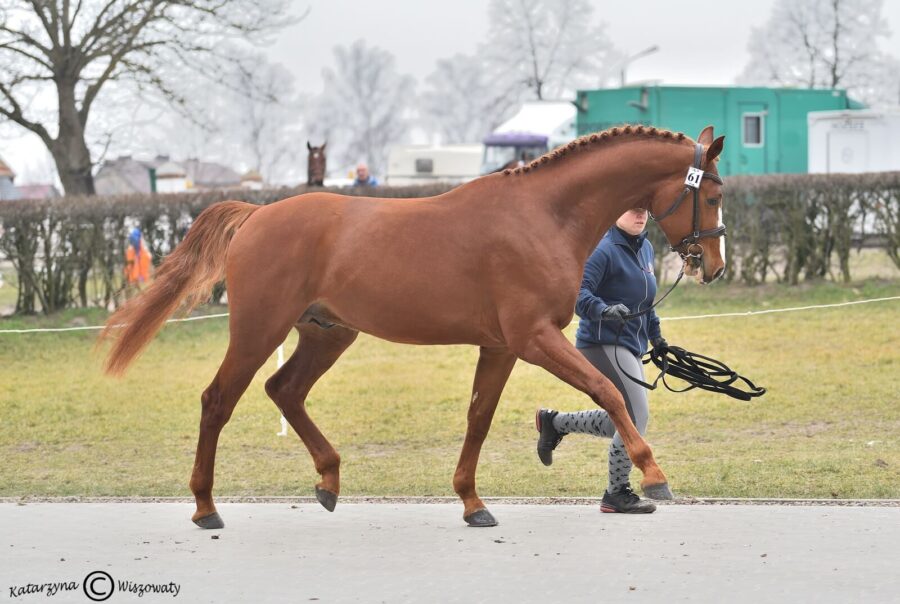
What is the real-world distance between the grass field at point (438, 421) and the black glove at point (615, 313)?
4.95 feet

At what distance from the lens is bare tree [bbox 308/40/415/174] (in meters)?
87.8

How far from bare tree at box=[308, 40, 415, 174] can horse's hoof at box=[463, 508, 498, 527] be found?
3194 inches

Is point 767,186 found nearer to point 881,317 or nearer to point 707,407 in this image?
point 881,317

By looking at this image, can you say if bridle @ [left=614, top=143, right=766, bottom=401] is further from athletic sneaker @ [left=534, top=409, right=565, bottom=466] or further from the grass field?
the grass field

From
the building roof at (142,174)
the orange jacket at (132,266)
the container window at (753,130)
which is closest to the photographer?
the orange jacket at (132,266)

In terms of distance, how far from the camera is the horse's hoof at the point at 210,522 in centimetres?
695

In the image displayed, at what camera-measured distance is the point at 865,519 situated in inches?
265

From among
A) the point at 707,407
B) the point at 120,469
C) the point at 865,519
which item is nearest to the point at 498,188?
the point at 865,519

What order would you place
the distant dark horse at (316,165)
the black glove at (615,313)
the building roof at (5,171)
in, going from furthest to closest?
the building roof at (5,171)
the distant dark horse at (316,165)
the black glove at (615,313)

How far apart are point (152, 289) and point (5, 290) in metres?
10.8

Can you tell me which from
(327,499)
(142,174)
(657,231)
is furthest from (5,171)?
(327,499)

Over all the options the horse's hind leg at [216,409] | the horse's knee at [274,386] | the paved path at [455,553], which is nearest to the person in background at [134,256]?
the horse's knee at [274,386]

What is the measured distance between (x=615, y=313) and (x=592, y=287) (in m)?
0.26

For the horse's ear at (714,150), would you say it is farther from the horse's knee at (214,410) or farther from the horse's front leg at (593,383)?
the horse's knee at (214,410)
